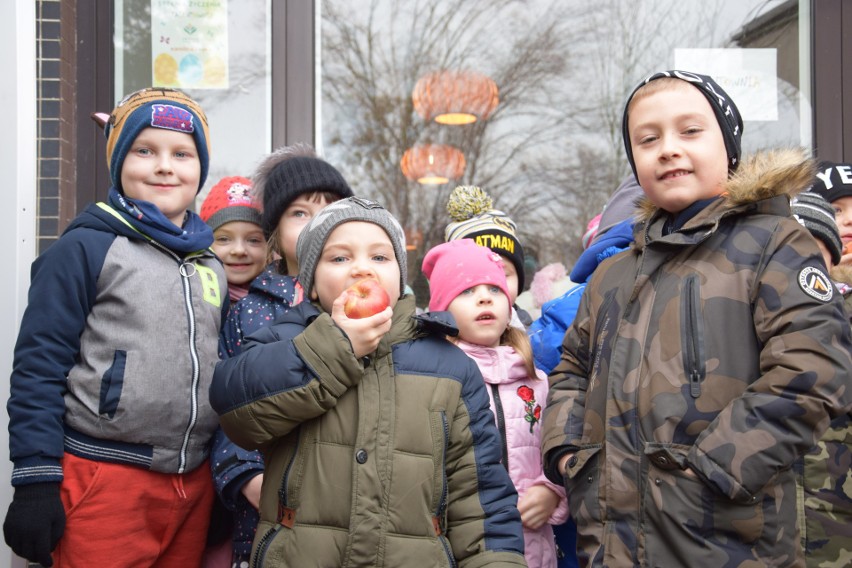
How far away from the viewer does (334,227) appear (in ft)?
7.69

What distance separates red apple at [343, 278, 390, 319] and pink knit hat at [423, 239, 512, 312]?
2.66 feet

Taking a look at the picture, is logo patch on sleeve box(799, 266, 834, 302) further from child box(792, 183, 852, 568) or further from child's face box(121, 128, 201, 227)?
child's face box(121, 128, 201, 227)

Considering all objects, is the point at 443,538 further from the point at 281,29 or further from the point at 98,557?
the point at 281,29

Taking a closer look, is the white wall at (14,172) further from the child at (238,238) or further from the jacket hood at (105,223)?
the child at (238,238)

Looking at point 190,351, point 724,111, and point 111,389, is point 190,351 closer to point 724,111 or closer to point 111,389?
point 111,389

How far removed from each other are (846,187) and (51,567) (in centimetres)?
358

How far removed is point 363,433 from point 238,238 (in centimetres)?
156

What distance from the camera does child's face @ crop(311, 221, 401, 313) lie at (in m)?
2.30

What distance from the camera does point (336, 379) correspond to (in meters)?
2.09

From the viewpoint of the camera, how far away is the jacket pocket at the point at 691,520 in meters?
1.95

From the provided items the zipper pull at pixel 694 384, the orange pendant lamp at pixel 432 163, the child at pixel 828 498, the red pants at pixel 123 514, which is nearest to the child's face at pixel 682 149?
the zipper pull at pixel 694 384

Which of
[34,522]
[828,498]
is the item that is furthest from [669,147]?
[34,522]

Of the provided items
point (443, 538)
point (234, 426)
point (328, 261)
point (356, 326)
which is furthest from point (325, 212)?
point (443, 538)

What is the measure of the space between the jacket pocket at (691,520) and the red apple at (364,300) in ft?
2.70
